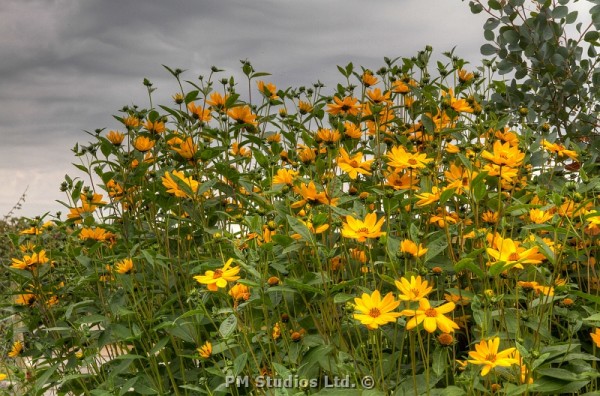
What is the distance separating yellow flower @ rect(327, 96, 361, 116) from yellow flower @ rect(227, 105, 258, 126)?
0.31m

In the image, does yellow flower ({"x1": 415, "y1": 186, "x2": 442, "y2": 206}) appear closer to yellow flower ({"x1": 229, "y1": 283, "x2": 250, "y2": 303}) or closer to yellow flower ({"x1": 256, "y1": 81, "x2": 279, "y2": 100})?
yellow flower ({"x1": 229, "y1": 283, "x2": 250, "y2": 303})

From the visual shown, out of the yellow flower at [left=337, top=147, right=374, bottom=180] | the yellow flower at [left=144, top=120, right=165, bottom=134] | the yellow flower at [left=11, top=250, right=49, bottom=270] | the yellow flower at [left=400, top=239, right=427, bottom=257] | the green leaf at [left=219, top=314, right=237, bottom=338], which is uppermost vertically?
the yellow flower at [left=144, top=120, right=165, bottom=134]

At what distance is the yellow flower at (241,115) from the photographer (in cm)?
248

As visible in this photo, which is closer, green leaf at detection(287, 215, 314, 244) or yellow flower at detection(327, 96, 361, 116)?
green leaf at detection(287, 215, 314, 244)

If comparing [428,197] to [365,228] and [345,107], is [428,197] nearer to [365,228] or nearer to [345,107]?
[365,228]

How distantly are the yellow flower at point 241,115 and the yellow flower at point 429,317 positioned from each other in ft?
4.07

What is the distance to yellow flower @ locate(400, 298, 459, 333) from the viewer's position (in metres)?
1.43

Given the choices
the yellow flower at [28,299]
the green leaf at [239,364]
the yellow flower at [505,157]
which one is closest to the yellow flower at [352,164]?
the yellow flower at [505,157]

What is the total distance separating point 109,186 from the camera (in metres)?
2.69

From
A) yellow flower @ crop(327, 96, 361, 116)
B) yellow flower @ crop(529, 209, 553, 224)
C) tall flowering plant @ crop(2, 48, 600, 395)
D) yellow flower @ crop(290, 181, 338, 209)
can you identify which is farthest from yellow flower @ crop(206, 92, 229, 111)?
yellow flower @ crop(529, 209, 553, 224)

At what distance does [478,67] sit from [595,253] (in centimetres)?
127

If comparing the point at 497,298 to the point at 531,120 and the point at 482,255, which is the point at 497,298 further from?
the point at 531,120

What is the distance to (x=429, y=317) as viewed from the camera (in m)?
1.46

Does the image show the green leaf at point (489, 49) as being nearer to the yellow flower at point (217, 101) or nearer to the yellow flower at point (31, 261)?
the yellow flower at point (217, 101)
